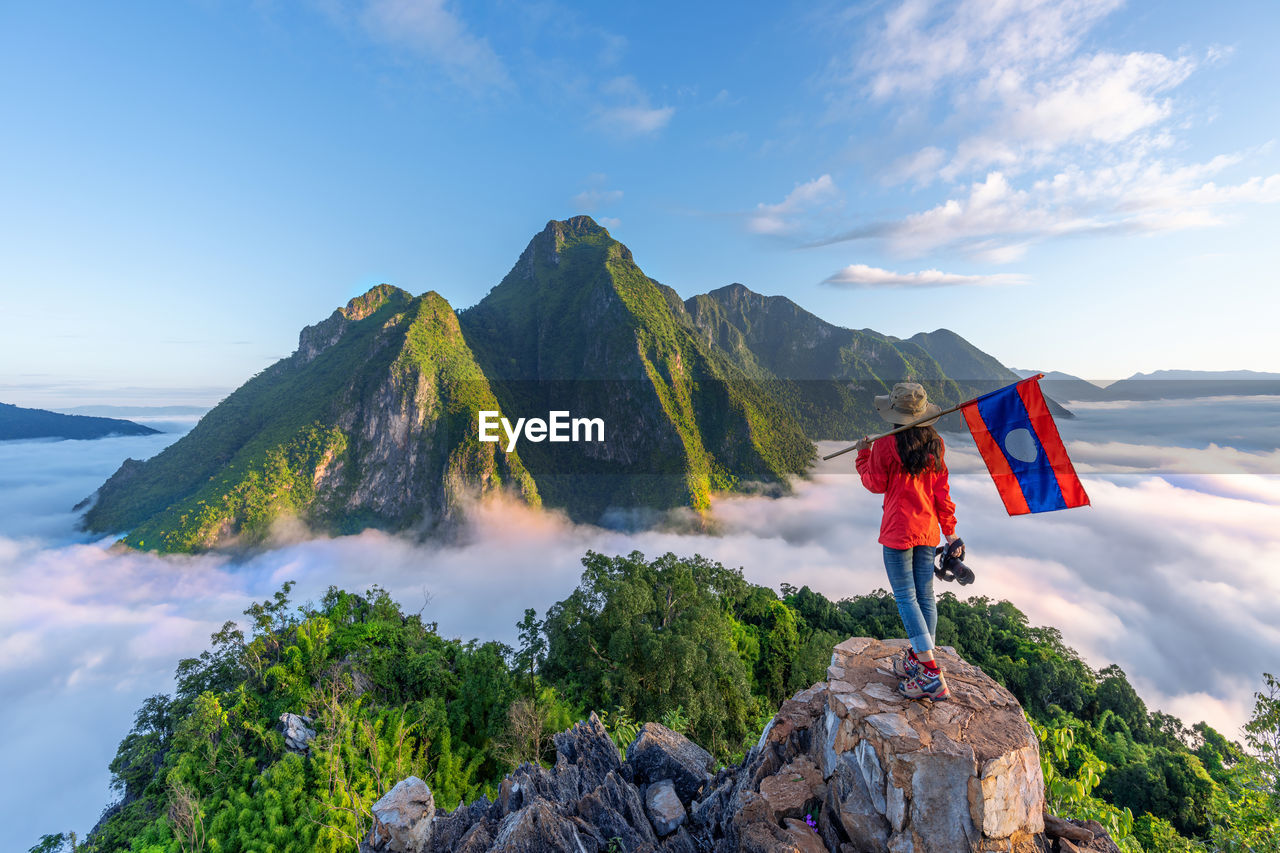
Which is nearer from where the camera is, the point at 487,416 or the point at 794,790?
the point at 794,790

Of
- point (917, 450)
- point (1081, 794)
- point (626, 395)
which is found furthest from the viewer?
point (626, 395)

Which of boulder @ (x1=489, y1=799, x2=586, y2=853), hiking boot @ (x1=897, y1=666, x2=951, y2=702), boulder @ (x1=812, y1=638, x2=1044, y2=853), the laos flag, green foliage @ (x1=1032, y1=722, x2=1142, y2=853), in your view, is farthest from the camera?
boulder @ (x1=489, y1=799, x2=586, y2=853)

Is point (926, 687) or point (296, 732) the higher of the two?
point (926, 687)

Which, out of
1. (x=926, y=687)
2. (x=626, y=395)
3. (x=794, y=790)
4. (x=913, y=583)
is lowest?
(x=794, y=790)

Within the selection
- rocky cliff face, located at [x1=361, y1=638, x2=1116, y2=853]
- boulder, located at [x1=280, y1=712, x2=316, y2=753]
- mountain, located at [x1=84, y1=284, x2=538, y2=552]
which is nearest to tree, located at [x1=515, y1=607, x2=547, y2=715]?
boulder, located at [x1=280, y1=712, x2=316, y2=753]

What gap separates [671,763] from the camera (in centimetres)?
858

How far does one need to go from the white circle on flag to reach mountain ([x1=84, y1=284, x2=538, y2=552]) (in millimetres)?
90013

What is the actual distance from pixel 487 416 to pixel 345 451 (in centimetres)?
2573

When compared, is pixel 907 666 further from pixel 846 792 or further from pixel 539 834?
pixel 539 834

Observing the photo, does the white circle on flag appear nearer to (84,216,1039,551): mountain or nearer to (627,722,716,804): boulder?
(627,722,716,804): boulder

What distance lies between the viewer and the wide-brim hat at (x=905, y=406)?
17.0 feet

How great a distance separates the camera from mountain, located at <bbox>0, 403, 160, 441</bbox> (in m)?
115

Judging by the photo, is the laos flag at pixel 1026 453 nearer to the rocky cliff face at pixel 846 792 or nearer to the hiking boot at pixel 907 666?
the hiking boot at pixel 907 666

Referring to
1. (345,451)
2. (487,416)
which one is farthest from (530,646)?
(345,451)
